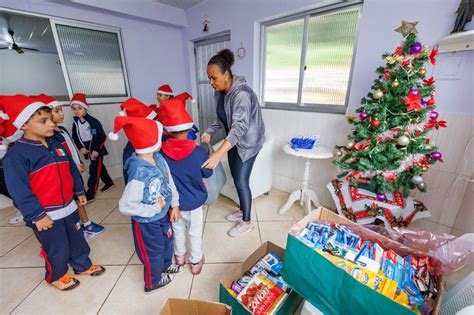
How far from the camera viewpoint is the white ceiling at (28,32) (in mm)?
2086

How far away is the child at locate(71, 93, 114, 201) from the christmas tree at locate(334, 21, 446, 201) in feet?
8.62

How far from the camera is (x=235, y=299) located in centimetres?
95

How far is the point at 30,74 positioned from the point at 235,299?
3130 mm

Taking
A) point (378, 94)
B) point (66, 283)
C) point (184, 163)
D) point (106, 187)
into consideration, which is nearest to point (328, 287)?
point (184, 163)

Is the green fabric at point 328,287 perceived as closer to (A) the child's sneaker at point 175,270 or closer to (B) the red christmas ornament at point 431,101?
(A) the child's sneaker at point 175,270

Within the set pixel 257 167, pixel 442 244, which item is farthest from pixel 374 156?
pixel 257 167

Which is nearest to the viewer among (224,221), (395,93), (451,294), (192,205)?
(451,294)

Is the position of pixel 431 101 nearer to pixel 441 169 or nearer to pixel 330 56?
pixel 441 169

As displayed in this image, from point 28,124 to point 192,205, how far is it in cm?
95

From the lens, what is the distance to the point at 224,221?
1912mm

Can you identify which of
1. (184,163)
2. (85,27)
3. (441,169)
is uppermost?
(85,27)

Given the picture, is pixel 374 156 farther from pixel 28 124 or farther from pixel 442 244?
pixel 28 124

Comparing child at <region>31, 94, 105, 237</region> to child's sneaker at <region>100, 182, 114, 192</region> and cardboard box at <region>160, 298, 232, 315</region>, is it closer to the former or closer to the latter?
child's sneaker at <region>100, 182, 114, 192</region>

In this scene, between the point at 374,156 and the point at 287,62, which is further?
the point at 287,62
